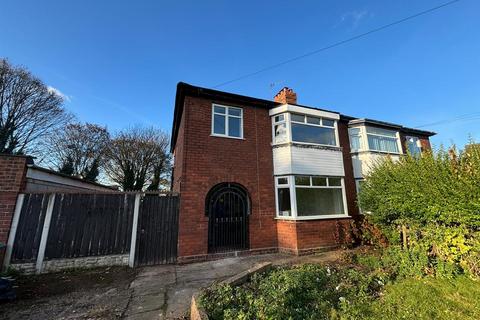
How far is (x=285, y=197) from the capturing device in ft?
30.4

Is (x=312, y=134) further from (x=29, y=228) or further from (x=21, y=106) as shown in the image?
(x=21, y=106)

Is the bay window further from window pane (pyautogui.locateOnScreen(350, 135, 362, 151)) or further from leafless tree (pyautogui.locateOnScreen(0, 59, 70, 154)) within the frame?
leafless tree (pyautogui.locateOnScreen(0, 59, 70, 154))

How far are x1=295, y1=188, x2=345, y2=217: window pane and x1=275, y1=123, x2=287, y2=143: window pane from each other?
2288mm

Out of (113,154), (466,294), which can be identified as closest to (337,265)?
(466,294)

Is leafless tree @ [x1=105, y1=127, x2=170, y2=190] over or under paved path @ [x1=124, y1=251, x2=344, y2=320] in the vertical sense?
over

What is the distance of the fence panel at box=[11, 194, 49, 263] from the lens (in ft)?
20.5

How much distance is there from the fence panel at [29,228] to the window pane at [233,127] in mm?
6490

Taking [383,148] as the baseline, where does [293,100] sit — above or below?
above

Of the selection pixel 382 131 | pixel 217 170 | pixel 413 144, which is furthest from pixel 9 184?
pixel 413 144

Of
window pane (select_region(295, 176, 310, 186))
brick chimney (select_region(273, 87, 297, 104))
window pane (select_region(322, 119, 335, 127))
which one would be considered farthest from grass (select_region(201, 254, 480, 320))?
brick chimney (select_region(273, 87, 297, 104))

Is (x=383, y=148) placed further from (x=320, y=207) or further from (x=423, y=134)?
(x=320, y=207)

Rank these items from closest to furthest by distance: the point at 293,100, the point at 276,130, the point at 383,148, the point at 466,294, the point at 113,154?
the point at 466,294 < the point at 276,130 < the point at 293,100 < the point at 383,148 < the point at 113,154

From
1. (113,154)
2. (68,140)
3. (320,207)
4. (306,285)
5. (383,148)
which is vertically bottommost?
(306,285)

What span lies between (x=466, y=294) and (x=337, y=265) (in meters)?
2.65
